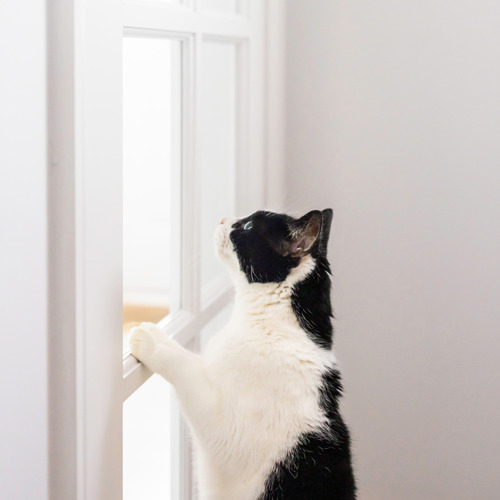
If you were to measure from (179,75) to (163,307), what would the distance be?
386 millimetres

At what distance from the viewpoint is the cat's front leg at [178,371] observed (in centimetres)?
92

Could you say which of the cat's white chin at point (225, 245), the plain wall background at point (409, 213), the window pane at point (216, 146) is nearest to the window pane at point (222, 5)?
the window pane at point (216, 146)

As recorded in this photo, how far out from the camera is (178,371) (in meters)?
0.92

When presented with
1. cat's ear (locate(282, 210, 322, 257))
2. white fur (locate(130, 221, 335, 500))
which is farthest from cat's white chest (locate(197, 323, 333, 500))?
cat's ear (locate(282, 210, 322, 257))

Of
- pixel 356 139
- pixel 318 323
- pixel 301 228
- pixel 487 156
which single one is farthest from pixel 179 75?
pixel 487 156

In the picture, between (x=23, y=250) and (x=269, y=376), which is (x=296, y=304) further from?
(x=23, y=250)

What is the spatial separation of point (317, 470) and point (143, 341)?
0.92 feet

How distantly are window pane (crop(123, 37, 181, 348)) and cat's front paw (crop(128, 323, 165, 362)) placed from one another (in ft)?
0.20

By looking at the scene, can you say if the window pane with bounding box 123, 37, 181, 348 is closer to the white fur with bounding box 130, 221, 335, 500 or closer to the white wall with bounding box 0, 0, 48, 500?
the white fur with bounding box 130, 221, 335, 500

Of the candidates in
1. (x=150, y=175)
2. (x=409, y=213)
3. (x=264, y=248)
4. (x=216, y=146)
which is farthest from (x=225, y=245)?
(x=409, y=213)

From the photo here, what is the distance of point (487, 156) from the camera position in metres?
1.56

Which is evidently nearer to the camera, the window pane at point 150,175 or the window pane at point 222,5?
the window pane at point 150,175

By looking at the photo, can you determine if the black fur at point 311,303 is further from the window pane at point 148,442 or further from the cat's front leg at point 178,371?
the window pane at point 148,442

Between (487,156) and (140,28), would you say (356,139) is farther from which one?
(140,28)
